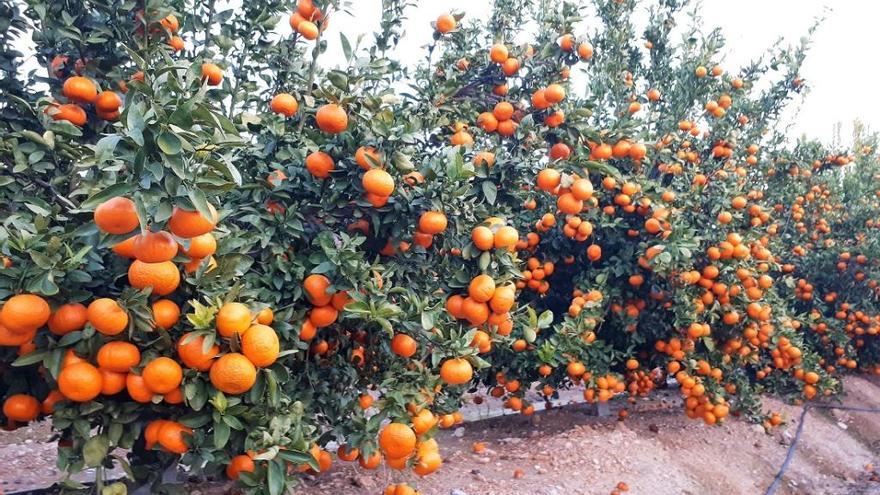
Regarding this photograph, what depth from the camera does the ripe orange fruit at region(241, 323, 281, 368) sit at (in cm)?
181

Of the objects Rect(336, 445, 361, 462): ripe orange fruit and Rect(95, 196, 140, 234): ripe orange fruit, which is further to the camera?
Rect(336, 445, 361, 462): ripe orange fruit

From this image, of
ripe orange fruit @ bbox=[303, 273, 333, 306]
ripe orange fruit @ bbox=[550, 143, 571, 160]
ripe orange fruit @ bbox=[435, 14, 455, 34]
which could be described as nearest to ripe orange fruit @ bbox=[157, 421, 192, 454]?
ripe orange fruit @ bbox=[303, 273, 333, 306]

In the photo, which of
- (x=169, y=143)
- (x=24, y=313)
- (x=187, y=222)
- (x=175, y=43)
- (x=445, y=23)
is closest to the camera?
(x=169, y=143)

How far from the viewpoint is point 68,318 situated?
1823mm

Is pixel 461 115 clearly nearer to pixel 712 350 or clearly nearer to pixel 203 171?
pixel 203 171

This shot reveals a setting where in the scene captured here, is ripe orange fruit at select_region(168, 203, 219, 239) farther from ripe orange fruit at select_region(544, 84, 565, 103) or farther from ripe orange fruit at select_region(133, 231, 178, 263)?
ripe orange fruit at select_region(544, 84, 565, 103)

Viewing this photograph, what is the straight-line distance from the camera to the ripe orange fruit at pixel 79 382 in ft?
5.81

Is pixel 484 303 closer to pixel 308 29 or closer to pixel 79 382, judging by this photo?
pixel 79 382

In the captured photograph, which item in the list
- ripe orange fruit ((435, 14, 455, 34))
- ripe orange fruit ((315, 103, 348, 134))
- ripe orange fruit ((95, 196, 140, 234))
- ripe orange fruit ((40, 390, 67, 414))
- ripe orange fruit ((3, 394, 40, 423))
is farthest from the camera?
ripe orange fruit ((435, 14, 455, 34))

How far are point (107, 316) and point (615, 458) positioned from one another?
13.3 ft

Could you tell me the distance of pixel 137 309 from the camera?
1772mm

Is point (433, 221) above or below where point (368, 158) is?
below

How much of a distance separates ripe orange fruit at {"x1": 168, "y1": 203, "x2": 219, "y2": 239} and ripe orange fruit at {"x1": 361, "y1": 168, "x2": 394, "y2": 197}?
785 millimetres

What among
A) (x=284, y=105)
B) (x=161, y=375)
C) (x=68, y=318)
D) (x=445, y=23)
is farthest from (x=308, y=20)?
(x=161, y=375)
